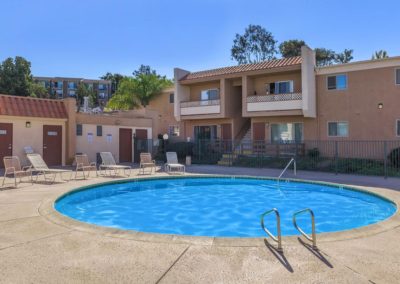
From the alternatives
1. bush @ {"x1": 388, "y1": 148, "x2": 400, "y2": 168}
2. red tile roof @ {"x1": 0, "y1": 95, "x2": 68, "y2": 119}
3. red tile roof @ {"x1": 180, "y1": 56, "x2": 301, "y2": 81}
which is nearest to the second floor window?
red tile roof @ {"x1": 180, "y1": 56, "x2": 301, "y2": 81}

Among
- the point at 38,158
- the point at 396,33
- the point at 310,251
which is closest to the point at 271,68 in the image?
the point at 396,33

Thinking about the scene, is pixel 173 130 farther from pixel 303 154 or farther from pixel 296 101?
pixel 303 154

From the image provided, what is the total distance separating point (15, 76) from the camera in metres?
40.5

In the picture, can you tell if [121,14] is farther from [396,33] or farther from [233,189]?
[396,33]

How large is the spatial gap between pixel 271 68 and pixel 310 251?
20305mm

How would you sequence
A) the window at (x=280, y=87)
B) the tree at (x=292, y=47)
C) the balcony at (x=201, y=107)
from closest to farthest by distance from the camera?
the window at (x=280, y=87), the balcony at (x=201, y=107), the tree at (x=292, y=47)

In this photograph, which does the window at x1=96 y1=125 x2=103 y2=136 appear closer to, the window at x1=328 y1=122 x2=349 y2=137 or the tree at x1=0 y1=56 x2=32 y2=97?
the window at x1=328 y1=122 x2=349 y2=137

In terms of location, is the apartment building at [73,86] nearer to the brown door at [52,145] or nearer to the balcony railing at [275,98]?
the balcony railing at [275,98]

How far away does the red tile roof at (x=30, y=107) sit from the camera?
17594mm

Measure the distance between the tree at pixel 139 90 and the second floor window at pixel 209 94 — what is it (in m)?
5.87

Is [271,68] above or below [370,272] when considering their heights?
above

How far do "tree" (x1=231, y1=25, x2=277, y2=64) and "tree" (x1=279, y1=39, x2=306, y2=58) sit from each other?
6.63ft

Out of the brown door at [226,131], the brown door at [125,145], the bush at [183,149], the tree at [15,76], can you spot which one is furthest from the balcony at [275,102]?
the tree at [15,76]

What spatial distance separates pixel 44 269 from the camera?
13.9 ft
